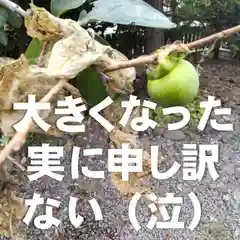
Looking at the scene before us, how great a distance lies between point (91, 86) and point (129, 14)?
0.08 m

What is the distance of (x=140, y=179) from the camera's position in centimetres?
51

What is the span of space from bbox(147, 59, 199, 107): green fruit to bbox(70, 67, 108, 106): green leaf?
49 millimetres

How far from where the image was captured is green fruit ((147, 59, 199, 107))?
1.56ft

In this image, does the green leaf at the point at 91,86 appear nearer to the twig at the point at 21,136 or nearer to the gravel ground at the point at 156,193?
the twig at the point at 21,136

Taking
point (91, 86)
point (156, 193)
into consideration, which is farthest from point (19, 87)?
point (156, 193)

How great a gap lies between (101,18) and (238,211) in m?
1.69

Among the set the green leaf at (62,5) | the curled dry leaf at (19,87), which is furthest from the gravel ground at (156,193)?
the curled dry leaf at (19,87)

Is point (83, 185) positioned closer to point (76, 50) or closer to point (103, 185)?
point (103, 185)

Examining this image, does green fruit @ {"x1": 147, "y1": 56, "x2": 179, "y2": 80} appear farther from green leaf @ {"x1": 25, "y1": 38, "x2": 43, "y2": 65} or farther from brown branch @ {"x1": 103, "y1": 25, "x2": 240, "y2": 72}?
green leaf @ {"x1": 25, "y1": 38, "x2": 43, "y2": 65}

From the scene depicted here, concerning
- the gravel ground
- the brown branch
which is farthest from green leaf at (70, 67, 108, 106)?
the gravel ground

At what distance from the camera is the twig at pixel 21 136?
340 millimetres

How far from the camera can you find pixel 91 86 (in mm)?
488

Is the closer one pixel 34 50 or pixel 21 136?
pixel 21 136

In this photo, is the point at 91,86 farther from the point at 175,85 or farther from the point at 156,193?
the point at 156,193
